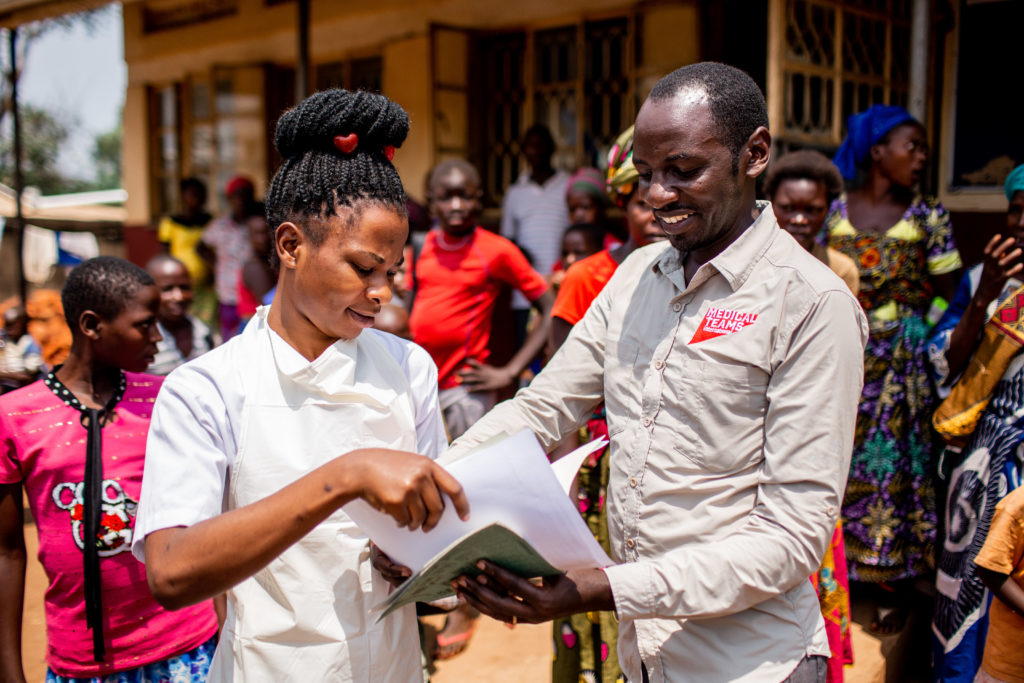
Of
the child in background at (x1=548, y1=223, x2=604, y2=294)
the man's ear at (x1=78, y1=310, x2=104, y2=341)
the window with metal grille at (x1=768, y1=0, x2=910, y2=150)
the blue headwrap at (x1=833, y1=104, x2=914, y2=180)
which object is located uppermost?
the window with metal grille at (x1=768, y1=0, x2=910, y2=150)

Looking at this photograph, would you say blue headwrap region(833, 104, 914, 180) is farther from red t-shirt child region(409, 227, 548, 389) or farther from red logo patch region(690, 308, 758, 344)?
red logo patch region(690, 308, 758, 344)

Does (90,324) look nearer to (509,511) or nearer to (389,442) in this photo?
(389,442)

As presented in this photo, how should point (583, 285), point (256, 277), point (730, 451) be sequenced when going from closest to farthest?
point (730, 451) → point (583, 285) → point (256, 277)

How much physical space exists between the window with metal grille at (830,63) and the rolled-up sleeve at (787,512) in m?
2.80

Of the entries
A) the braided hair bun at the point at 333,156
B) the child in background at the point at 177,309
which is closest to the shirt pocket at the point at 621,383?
the braided hair bun at the point at 333,156

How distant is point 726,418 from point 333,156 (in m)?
0.83

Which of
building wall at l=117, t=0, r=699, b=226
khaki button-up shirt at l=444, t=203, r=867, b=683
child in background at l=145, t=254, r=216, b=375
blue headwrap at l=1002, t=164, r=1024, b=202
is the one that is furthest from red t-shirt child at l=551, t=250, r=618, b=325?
building wall at l=117, t=0, r=699, b=226

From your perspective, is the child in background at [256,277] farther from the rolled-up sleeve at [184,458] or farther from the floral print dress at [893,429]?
the rolled-up sleeve at [184,458]

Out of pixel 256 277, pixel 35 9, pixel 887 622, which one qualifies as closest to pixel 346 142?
pixel 887 622

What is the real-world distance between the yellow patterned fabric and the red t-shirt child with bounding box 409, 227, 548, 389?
190cm

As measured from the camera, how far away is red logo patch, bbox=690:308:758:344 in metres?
1.44

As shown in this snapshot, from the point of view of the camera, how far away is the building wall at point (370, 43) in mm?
5629

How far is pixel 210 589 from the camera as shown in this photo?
1.20 metres

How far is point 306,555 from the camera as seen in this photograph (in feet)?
4.71
